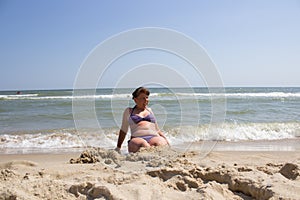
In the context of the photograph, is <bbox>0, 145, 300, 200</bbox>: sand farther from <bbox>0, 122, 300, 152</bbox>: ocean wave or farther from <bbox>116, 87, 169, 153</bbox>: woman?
<bbox>0, 122, 300, 152</bbox>: ocean wave

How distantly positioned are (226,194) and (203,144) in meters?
4.12

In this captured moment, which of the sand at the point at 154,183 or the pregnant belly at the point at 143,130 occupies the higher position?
the pregnant belly at the point at 143,130

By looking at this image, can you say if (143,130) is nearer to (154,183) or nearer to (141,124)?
(141,124)

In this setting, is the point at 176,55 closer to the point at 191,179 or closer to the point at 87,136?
the point at 191,179

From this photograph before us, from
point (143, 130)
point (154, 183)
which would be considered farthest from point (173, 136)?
point (154, 183)

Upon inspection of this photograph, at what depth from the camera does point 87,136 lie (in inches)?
262

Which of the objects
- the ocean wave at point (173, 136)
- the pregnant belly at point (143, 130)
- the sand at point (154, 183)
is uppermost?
the pregnant belly at point (143, 130)

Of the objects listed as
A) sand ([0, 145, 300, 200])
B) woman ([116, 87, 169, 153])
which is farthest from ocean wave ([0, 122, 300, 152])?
sand ([0, 145, 300, 200])

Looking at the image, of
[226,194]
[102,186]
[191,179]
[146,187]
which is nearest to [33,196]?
[102,186]

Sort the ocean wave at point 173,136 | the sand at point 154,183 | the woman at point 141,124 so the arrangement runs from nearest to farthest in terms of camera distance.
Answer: the sand at point 154,183
the woman at point 141,124
the ocean wave at point 173,136

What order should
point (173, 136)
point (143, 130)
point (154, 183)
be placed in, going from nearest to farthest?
1. point (154, 183)
2. point (143, 130)
3. point (173, 136)

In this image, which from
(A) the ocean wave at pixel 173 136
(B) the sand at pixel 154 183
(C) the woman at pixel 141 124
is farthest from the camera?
(A) the ocean wave at pixel 173 136

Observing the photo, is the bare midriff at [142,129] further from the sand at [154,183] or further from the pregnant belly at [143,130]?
the sand at [154,183]

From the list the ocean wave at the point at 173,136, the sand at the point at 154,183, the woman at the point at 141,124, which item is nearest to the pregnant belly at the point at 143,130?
the woman at the point at 141,124
